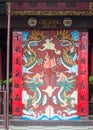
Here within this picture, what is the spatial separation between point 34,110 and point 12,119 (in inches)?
25.1

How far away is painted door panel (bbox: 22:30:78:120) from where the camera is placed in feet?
45.5

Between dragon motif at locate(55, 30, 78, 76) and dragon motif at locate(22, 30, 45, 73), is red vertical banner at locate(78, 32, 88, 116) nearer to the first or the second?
dragon motif at locate(55, 30, 78, 76)

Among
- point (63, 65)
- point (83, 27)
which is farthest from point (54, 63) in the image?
point (83, 27)

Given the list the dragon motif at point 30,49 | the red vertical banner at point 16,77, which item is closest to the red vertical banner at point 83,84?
the dragon motif at point 30,49

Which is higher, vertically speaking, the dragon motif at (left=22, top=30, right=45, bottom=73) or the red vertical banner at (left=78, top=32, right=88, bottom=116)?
the dragon motif at (left=22, top=30, right=45, bottom=73)

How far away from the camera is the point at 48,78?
45.6ft

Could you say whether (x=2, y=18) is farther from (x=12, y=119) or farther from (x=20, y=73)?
(x=12, y=119)

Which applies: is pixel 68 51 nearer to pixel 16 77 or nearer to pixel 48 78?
pixel 48 78

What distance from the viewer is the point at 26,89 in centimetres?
→ 1388

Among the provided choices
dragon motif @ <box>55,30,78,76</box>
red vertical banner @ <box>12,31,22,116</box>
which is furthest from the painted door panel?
red vertical banner @ <box>12,31,22,116</box>

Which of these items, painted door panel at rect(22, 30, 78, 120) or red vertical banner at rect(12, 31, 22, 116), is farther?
painted door panel at rect(22, 30, 78, 120)

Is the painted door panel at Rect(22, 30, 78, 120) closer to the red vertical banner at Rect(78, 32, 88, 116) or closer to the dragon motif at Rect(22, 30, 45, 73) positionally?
the dragon motif at Rect(22, 30, 45, 73)

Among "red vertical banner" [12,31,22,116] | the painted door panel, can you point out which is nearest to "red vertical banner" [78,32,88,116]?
the painted door panel

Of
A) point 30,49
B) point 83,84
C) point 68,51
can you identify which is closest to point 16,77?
point 30,49
